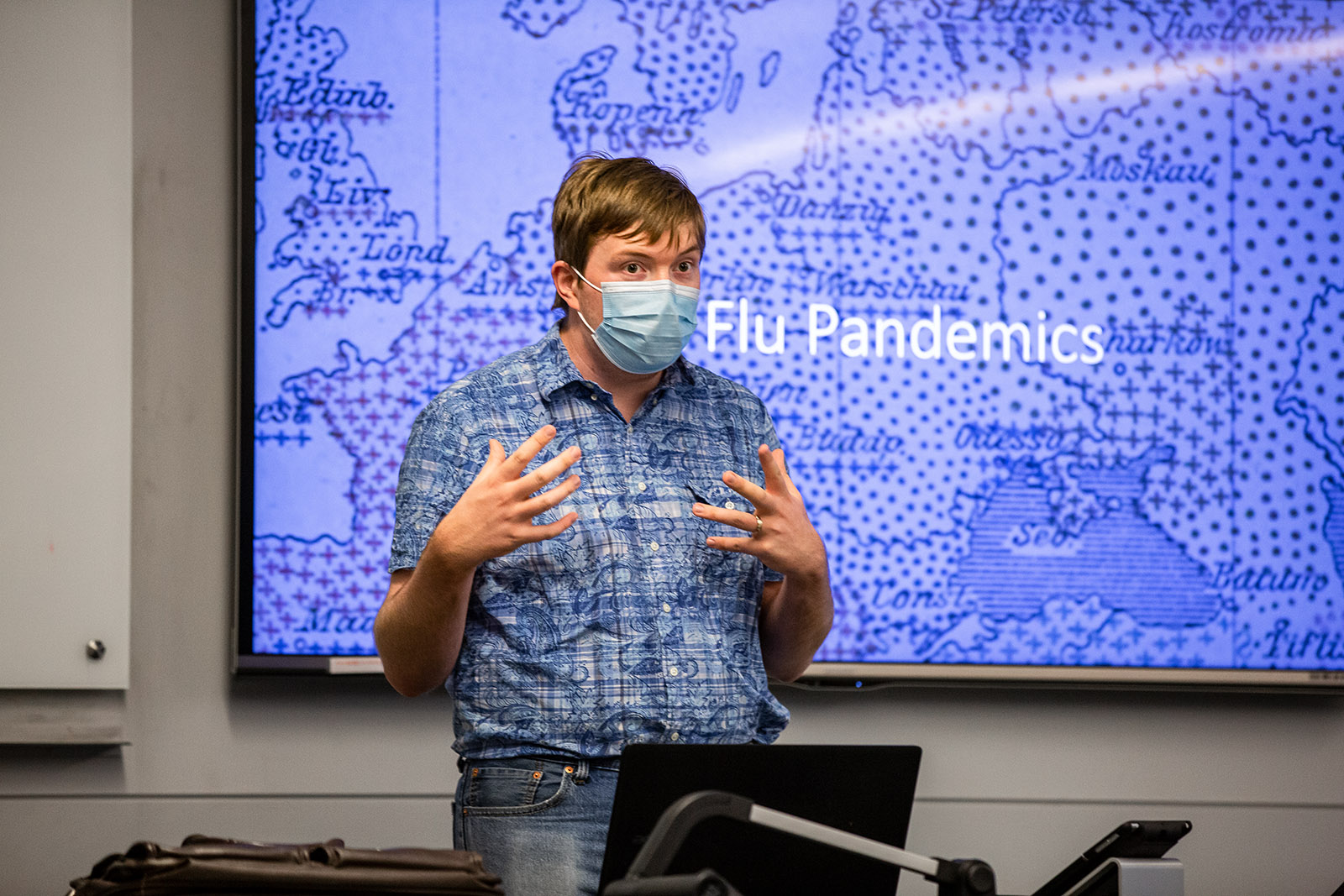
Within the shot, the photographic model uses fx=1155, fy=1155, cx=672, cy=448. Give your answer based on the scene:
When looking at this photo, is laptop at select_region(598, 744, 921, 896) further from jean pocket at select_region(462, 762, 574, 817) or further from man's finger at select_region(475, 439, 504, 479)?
man's finger at select_region(475, 439, 504, 479)

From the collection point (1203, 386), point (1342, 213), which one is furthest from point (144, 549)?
point (1342, 213)

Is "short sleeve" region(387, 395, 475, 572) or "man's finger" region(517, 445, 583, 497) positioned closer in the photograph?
"man's finger" region(517, 445, 583, 497)

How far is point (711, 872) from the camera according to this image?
3.17 ft

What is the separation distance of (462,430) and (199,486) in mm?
1219

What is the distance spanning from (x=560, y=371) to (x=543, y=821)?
58cm

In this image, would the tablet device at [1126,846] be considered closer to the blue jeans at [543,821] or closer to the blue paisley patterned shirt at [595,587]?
the blue paisley patterned shirt at [595,587]

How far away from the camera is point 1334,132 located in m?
2.68

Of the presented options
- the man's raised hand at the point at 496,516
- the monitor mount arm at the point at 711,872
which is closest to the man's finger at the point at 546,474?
the man's raised hand at the point at 496,516

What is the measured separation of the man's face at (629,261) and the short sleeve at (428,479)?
0.24m

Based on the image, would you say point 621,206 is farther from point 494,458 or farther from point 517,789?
point 517,789

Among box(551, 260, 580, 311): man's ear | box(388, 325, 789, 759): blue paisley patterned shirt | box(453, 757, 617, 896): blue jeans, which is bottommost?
box(453, 757, 617, 896): blue jeans

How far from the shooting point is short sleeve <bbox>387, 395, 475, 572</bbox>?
1479 millimetres

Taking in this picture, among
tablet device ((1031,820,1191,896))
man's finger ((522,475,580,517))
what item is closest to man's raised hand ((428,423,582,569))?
man's finger ((522,475,580,517))

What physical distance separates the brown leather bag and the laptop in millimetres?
205
